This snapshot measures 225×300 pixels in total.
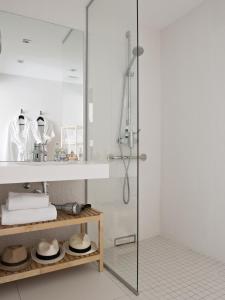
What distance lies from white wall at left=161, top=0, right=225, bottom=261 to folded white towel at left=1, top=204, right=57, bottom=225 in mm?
1463

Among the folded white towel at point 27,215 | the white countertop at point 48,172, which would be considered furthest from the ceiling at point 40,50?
the folded white towel at point 27,215

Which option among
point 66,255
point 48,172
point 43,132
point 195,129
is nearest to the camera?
point 48,172

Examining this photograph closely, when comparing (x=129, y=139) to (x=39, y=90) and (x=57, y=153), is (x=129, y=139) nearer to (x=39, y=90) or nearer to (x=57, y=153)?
(x=57, y=153)

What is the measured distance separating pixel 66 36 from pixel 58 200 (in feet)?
5.11

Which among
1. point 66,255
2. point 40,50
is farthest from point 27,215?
point 40,50

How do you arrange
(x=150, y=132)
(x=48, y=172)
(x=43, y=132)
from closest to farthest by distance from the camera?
(x=48, y=172) → (x=43, y=132) → (x=150, y=132)

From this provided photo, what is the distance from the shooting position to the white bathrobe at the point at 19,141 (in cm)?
225

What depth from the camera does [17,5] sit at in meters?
2.26

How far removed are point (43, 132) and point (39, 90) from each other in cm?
38

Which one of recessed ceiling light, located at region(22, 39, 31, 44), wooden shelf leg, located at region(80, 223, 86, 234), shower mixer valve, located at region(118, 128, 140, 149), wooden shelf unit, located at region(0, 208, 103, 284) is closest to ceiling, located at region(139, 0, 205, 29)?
recessed ceiling light, located at region(22, 39, 31, 44)

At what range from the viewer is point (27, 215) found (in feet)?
6.04

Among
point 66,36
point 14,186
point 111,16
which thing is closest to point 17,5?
point 66,36

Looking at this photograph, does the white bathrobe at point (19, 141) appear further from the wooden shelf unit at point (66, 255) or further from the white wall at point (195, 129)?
the white wall at point (195, 129)

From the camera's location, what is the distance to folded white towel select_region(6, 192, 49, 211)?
1818 millimetres
